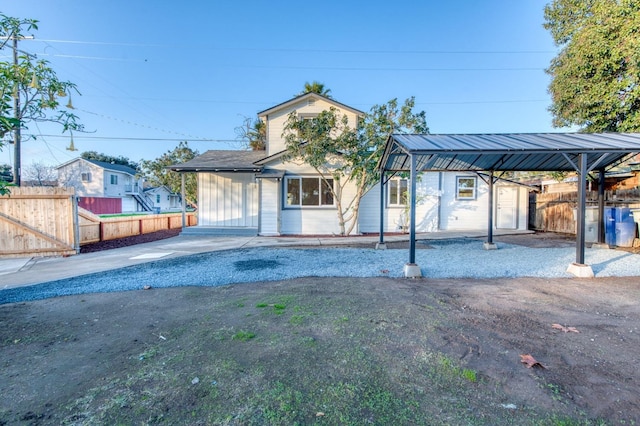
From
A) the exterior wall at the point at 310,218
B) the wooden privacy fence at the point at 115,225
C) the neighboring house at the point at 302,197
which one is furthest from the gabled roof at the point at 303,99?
the wooden privacy fence at the point at 115,225

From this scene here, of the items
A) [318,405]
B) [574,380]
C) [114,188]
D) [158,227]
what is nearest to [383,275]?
[574,380]

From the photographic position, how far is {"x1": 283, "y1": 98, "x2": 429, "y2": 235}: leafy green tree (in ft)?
34.9

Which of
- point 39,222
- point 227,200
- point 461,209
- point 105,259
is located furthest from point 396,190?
point 39,222

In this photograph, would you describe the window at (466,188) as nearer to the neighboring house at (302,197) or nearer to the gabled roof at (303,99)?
the neighboring house at (302,197)

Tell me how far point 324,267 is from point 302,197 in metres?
6.27

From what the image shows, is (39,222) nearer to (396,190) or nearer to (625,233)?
(396,190)

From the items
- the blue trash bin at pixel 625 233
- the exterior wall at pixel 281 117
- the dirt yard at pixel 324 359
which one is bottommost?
the dirt yard at pixel 324 359

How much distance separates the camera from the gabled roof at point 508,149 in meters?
5.60

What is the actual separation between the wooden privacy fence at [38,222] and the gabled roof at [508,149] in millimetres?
9558

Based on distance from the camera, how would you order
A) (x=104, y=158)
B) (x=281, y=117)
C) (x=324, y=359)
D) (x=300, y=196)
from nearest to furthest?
(x=324, y=359) < (x=300, y=196) < (x=281, y=117) < (x=104, y=158)

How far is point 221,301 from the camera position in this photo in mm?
4469

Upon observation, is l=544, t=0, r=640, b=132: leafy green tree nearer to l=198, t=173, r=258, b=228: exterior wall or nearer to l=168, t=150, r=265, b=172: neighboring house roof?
l=168, t=150, r=265, b=172: neighboring house roof

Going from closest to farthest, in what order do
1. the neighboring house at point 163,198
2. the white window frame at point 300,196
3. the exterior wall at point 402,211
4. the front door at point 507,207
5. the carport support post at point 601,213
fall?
the carport support post at point 601,213 → the white window frame at point 300,196 → the exterior wall at point 402,211 → the front door at point 507,207 → the neighboring house at point 163,198

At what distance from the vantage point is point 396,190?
529 inches
